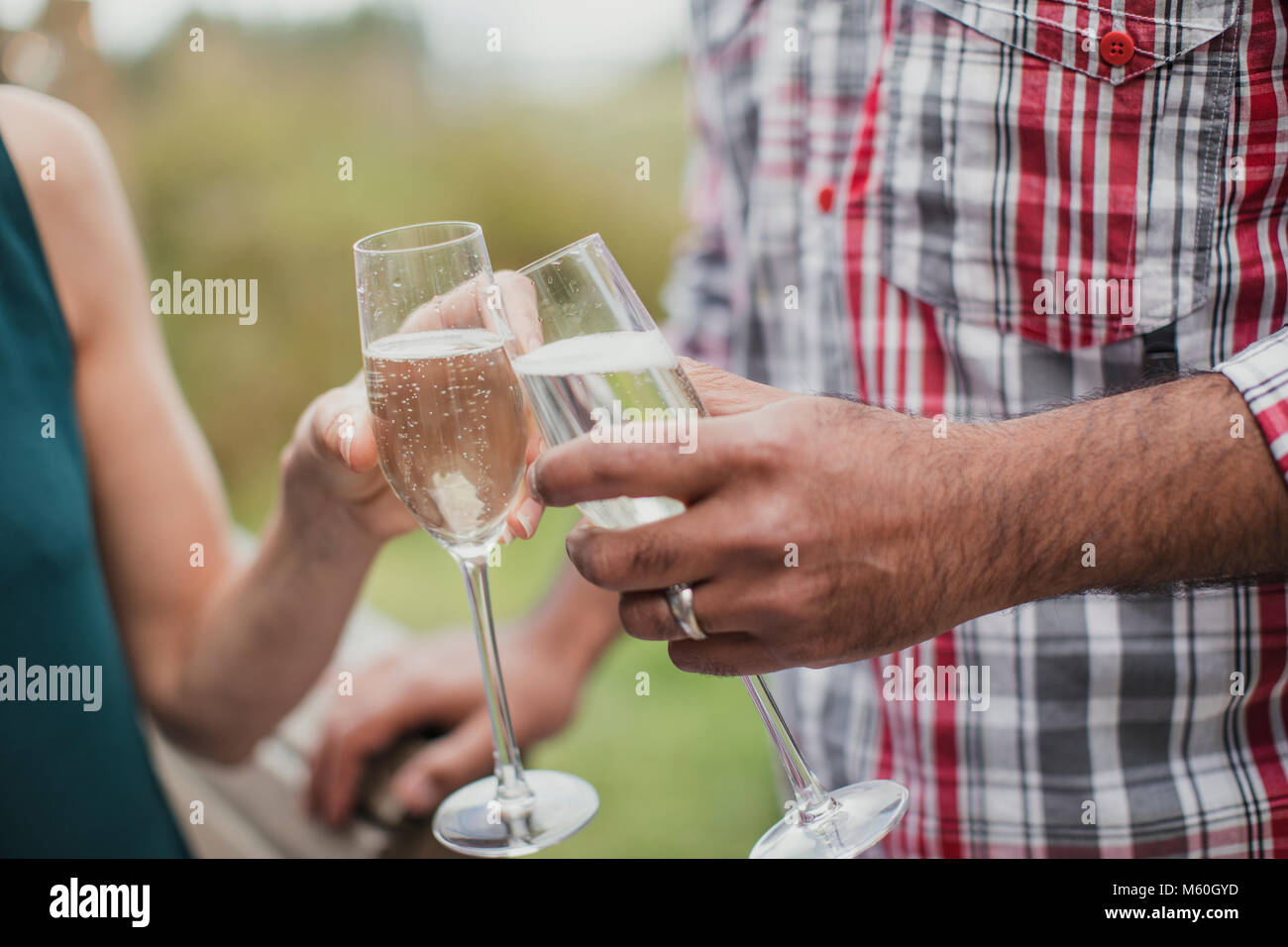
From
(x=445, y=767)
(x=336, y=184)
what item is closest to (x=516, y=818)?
(x=445, y=767)

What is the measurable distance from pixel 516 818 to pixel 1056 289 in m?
0.97

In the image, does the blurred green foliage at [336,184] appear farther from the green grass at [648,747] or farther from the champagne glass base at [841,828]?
the champagne glass base at [841,828]

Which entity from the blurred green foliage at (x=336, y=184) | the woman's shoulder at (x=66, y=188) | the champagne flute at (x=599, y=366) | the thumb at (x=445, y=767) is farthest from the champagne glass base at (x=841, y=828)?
the blurred green foliage at (x=336, y=184)

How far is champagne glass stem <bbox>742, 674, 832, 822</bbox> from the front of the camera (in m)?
1.09

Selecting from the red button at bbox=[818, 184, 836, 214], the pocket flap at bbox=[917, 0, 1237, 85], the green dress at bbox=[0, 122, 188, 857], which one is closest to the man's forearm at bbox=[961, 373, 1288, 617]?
the pocket flap at bbox=[917, 0, 1237, 85]

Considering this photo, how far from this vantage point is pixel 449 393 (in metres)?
1.08

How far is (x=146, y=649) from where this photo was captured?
183 centimetres

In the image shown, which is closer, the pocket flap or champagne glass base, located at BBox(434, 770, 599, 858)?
champagne glass base, located at BBox(434, 770, 599, 858)

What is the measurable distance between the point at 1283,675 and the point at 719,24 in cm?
134

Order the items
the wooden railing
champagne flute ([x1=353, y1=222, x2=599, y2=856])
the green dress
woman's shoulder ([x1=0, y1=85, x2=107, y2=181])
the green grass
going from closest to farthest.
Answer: champagne flute ([x1=353, y1=222, x2=599, y2=856]), the green dress, woman's shoulder ([x1=0, y1=85, x2=107, y2=181]), the wooden railing, the green grass

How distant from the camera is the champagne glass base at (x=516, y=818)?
3.67 ft

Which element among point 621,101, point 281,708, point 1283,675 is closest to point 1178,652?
point 1283,675

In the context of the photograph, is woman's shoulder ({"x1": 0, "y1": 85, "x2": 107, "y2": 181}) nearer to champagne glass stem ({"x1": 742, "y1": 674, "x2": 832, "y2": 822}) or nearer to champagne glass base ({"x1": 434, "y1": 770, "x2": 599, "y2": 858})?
champagne glass base ({"x1": 434, "y1": 770, "x2": 599, "y2": 858})

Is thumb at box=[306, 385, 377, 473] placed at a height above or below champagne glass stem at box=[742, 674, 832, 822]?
above
